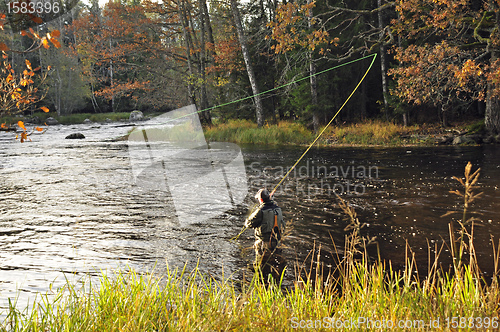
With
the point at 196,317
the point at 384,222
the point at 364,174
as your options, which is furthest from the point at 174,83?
the point at 196,317

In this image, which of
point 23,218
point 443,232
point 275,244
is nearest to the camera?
point 275,244

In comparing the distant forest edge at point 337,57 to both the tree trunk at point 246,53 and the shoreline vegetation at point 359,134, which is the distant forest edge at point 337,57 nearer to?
the tree trunk at point 246,53

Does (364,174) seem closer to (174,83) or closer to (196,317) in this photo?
(196,317)

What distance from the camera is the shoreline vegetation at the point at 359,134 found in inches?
837

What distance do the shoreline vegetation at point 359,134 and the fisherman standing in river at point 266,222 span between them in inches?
662

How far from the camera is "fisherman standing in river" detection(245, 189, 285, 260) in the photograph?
21.1 feet

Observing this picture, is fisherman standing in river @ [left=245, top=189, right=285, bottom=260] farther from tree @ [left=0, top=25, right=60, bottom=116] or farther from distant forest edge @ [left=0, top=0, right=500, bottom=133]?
distant forest edge @ [left=0, top=0, right=500, bottom=133]

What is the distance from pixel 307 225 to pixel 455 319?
17.9 ft

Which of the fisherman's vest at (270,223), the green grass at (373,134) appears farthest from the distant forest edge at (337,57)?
the fisherman's vest at (270,223)

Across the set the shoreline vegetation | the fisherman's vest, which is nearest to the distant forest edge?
the shoreline vegetation

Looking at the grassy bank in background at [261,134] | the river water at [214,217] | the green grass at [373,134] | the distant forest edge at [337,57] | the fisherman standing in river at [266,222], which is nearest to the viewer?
the fisherman standing in river at [266,222]

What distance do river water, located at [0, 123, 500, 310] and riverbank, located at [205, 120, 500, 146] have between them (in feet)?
9.11

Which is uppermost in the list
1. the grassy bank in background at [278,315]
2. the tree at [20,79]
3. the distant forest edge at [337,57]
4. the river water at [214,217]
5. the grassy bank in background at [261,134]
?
the distant forest edge at [337,57]

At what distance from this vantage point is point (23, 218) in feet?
32.8
